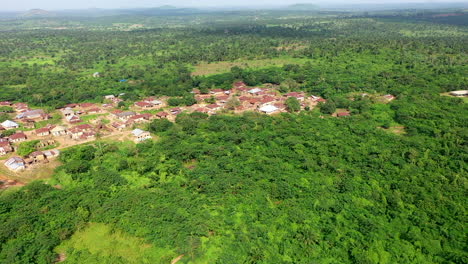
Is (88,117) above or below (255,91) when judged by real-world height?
below

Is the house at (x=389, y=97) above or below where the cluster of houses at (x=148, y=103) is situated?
above

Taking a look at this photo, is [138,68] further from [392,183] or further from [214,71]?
[392,183]

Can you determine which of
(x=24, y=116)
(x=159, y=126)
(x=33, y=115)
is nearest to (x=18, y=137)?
(x=33, y=115)

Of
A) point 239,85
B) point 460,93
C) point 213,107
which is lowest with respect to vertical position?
point 213,107

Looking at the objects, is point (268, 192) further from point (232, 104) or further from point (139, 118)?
point (139, 118)

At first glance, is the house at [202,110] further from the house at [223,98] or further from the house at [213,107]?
the house at [223,98]

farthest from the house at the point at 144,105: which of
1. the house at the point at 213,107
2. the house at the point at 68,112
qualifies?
the house at the point at 68,112

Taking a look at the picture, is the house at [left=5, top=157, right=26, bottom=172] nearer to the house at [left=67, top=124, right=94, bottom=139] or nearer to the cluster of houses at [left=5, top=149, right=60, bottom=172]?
the cluster of houses at [left=5, top=149, right=60, bottom=172]

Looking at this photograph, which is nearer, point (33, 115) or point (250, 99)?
point (33, 115)
